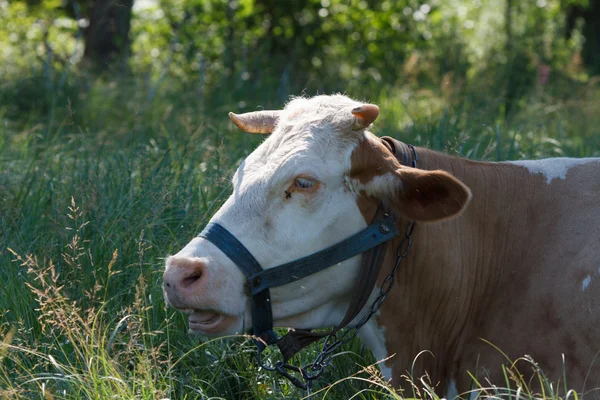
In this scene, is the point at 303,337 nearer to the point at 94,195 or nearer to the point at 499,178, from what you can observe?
the point at 499,178

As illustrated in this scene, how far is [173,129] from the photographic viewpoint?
275 inches

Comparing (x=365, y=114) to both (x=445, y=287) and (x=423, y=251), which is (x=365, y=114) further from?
(x=445, y=287)

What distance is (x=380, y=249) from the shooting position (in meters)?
3.37

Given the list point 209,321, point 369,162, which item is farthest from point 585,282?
point 209,321

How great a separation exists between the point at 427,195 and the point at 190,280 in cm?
96

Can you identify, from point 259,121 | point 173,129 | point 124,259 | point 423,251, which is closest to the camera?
point 423,251

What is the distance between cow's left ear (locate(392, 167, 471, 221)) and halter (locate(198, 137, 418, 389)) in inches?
5.8

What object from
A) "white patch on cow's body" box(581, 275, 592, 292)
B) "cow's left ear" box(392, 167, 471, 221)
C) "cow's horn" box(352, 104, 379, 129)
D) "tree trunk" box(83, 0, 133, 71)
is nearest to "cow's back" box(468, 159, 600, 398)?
"white patch on cow's body" box(581, 275, 592, 292)

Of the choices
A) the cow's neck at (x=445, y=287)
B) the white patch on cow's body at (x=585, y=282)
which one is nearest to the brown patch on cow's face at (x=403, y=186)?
the cow's neck at (x=445, y=287)

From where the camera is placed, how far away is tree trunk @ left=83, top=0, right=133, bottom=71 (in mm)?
10734

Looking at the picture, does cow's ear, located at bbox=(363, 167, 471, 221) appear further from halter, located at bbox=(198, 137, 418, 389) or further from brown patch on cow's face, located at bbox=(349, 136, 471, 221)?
halter, located at bbox=(198, 137, 418, 389)

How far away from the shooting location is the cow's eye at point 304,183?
3205 millimetres

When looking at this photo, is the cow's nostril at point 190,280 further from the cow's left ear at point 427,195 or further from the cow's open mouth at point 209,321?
the cow's left ear at point 427,195

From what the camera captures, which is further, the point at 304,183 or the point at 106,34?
the point at 106,34
